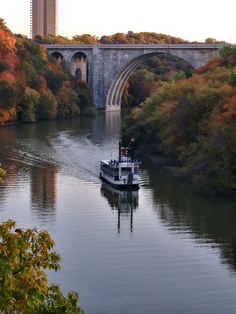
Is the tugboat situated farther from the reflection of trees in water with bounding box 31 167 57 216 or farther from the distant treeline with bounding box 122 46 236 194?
the distant treeline with bounding box 122 46 236 194

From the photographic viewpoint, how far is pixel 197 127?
45562mm

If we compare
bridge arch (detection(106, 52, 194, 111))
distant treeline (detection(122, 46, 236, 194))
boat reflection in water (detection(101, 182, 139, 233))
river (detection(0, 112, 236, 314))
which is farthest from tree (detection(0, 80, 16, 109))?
boat reflection in water (detection(101, 182, 139, 233))

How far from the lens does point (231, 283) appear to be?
74.0 ft

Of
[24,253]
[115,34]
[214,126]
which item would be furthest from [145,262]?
[115,34]

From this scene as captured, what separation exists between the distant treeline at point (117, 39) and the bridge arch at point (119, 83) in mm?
10438

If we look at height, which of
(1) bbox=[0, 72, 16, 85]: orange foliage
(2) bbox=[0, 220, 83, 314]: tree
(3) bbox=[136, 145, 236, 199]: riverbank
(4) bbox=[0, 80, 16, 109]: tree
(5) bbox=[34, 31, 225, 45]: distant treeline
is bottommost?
(3) bbox=[136, 145, 236, 199]: riverbank

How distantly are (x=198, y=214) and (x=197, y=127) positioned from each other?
45.3 ft

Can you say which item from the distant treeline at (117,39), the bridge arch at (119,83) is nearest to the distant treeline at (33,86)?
the bridge arch at (119,83)

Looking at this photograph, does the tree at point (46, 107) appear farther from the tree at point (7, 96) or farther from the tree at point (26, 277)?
the tree at point (26, 277)

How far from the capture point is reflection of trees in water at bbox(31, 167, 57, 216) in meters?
32.9

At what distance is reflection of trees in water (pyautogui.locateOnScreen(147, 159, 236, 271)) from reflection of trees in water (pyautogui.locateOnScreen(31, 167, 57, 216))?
16.9 ft

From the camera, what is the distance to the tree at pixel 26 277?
954cm

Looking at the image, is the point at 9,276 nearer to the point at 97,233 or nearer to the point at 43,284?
the point at 43,284

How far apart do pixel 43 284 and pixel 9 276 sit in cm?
63
